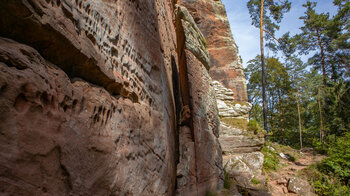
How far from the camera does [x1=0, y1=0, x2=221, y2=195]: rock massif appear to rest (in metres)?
1.61

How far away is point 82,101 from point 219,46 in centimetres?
1160

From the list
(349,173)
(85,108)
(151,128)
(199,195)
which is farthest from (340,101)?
(85,108)

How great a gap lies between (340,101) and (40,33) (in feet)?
70.1

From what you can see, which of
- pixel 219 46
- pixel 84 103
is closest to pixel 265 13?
pixel 219 46

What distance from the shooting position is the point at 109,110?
2.69m

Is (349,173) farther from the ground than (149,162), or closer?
closer

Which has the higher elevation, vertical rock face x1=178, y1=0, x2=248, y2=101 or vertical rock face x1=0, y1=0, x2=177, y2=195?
vertical rock face x1=178, y1=0, x2=248, y2=101

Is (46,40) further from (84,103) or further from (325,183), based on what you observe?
(325,183)

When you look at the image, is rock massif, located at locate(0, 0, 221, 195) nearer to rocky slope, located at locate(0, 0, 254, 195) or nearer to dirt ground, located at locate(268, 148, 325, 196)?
rocky slope, located at locate(0, 0, 254, 195)

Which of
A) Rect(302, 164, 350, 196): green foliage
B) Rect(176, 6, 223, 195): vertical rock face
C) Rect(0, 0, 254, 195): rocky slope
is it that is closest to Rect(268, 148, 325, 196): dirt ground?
Rect(302, 164, 350, 196): green foliage

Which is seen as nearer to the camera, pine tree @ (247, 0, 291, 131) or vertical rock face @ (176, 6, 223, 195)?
vertical rock face @ (176, 6, 223, 195)

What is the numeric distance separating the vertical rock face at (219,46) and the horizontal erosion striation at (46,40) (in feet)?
34.5

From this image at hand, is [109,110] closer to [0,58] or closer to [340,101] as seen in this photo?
[0,58]

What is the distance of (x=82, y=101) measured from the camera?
230 cm
